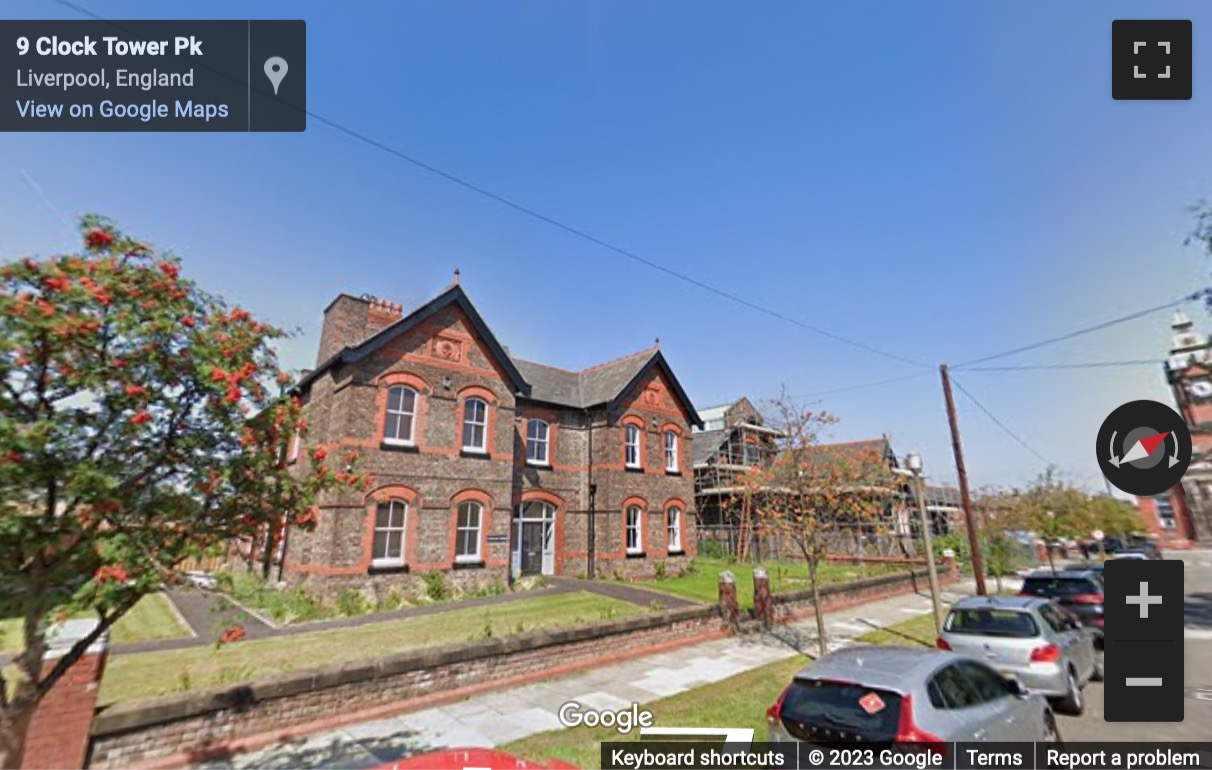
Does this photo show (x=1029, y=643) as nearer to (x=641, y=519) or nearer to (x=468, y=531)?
(x=468, y=531)

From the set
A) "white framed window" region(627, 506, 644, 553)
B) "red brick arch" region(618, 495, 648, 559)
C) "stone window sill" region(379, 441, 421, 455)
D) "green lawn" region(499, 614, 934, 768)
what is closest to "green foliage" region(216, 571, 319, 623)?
"stone window sill" region(379, 441, 421, 455)

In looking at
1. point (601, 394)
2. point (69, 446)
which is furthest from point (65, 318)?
point (601, 394)

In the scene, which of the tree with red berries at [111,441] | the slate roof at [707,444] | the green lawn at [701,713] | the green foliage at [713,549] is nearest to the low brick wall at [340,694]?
the green lawn at [701,713]

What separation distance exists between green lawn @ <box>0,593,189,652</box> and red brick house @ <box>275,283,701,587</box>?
9.88ft

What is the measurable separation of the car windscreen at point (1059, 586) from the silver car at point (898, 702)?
936 centimetres

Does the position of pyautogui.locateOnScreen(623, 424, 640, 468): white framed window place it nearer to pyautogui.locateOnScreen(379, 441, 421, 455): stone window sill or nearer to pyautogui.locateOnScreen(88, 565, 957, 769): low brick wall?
pyautogui.locateOnScreen(379, 441, 421, 455): stone window sill

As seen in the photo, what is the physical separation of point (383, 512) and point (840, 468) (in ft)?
42.0

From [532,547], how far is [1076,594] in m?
16.5

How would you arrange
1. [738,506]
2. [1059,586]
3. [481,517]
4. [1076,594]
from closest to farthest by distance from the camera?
[1076,594], [1059,586], [481,517], [738,506]

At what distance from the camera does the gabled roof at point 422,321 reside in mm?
15953

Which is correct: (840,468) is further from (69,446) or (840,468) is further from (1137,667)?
(69,446)

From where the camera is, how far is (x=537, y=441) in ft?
71.6

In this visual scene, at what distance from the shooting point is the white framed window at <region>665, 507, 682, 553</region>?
23.8m

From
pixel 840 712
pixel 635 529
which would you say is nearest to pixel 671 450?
pixel 635 529
